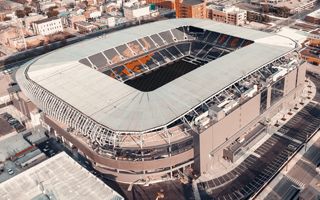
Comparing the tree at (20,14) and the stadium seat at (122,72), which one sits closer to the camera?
the stadium seat at (122,72)

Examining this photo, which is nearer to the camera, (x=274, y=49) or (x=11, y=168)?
(x=11, y=168)

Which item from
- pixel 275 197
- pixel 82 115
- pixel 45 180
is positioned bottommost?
pixel 275 197

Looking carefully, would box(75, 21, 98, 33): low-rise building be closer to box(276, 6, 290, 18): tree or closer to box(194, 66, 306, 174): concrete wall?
box(276, 6, 290, 18): tree

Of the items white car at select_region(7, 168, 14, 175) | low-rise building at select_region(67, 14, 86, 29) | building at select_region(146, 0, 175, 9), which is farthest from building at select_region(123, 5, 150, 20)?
white car at select_region(7, 168, 14, 175)

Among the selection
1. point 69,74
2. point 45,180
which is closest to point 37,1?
point 69,74

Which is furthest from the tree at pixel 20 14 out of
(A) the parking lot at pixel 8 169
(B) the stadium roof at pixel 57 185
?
(B) the stadium roof at pixel 57 185

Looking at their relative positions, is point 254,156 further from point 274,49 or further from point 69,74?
point 69,74

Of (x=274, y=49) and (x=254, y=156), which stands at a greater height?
(x=274, y=49)

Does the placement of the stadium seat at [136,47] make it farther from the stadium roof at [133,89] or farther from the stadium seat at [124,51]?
the stadium roof at [133,89]
